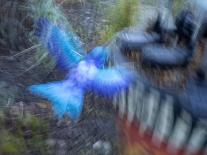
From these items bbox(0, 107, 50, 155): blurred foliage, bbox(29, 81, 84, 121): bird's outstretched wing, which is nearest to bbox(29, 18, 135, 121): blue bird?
bbox(29, 81, 84, 121): bird's outstretched wing

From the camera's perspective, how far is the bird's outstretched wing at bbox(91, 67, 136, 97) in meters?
1.45

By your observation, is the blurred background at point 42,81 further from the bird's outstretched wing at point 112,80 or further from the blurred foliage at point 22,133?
the bird's outstretched wing at point 112,80

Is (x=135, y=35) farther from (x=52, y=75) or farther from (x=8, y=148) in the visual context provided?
(x=52, y=75)

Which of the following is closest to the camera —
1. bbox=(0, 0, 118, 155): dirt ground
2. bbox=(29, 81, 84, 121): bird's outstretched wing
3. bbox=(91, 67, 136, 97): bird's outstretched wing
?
bbox=(91, 67, 136, 97): bird's outstretched wing

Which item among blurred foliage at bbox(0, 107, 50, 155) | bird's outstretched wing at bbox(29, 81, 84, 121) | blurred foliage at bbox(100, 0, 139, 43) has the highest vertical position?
blurred foliage at bbox(100, 0, 139, 43)

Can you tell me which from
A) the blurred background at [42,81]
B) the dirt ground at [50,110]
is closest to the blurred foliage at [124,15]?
the blurred background at [42,81]

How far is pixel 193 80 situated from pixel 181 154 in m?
0.24

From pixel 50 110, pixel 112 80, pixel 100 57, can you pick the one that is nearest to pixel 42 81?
pixel 50 110

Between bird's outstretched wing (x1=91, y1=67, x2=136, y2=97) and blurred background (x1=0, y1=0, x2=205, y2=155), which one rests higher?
bird's outstretched wing (x1=91, y1=67, x2=136, y2=97)

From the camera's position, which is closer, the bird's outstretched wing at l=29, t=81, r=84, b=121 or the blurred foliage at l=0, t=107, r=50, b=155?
the bird's outstretched wing at l=29, t=81, r=84, b=121

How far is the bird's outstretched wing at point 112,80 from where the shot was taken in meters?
1.45

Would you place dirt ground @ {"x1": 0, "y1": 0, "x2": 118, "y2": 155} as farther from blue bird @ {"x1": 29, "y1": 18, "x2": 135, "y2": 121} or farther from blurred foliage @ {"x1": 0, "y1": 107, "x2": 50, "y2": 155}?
blue bird @ {"x1": 29, "y1": 18, "x2": 135, "y2": 121}

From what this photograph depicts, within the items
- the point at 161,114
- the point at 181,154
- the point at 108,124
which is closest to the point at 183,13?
the point at 161,114

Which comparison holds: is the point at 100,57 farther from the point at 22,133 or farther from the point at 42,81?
the point at 42,81
